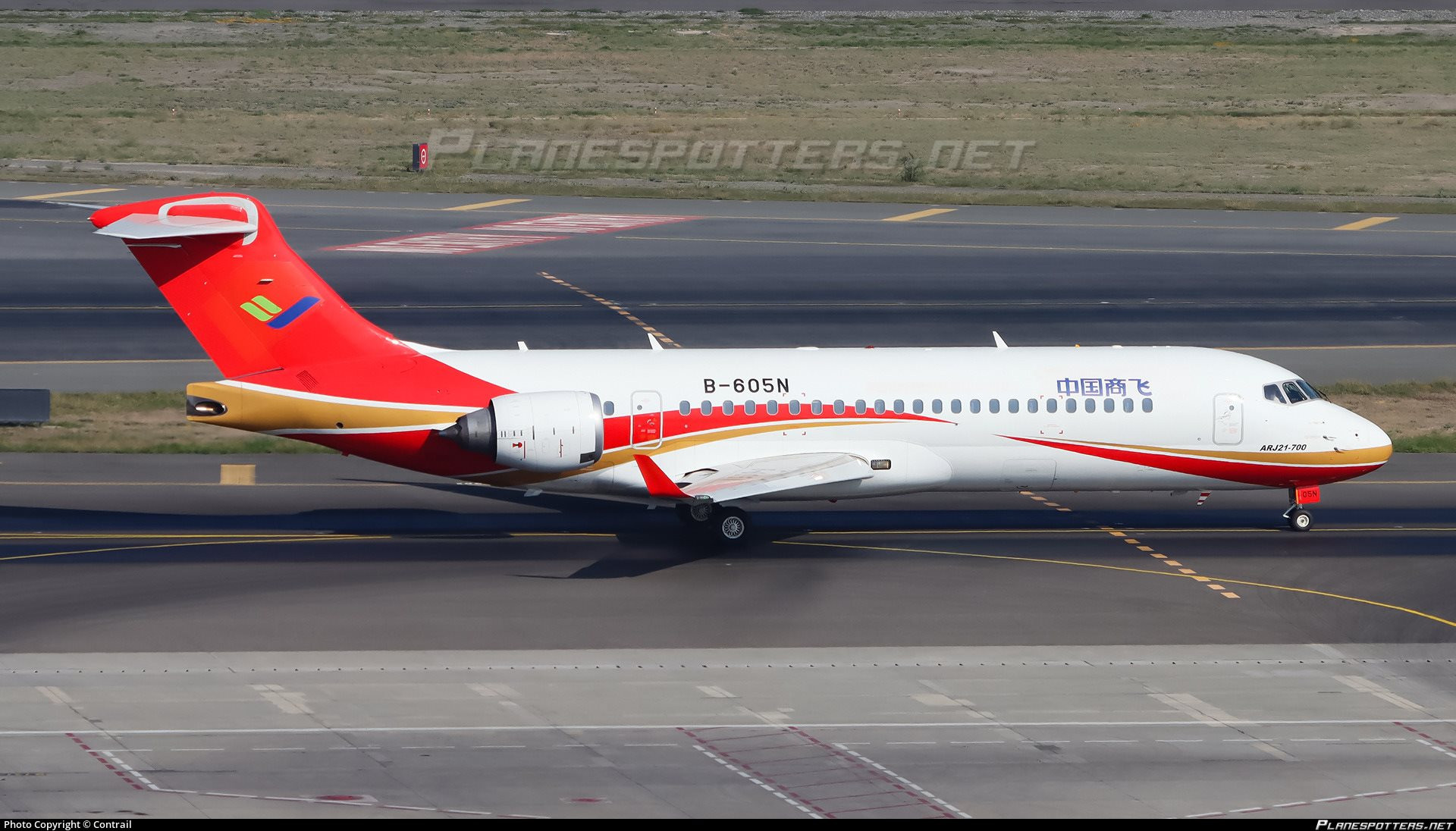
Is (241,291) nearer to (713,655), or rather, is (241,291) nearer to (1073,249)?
(713,655)

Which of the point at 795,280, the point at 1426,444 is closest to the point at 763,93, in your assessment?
the point at 795,280

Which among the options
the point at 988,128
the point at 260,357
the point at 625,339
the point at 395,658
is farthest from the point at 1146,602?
the point at 988,128

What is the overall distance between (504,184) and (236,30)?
198ft

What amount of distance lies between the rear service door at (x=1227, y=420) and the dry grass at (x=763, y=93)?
46.8 metres

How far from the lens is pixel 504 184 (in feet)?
262

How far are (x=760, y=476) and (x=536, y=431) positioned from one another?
4184mm

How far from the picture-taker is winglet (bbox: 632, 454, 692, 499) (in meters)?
31.5

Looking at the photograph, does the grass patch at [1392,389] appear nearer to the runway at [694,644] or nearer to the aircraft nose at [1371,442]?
the runway at [694,644]

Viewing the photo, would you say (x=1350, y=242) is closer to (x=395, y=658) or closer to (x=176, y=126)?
(x=395, y=658)

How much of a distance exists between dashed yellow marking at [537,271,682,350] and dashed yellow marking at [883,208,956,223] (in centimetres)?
1715

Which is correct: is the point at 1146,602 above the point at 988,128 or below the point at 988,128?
below

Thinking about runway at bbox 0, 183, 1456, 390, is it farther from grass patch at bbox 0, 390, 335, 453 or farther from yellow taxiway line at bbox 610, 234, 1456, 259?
grass patch at bbox 0, 390, 335, 453

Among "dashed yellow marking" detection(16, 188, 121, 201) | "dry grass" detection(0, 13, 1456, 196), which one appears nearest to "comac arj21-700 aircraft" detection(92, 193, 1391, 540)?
"dashed yellow marking" detection(16, 188, 121, 201)

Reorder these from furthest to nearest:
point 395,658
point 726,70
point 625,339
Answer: point 726,70 → point 625,339 → point 395,658
